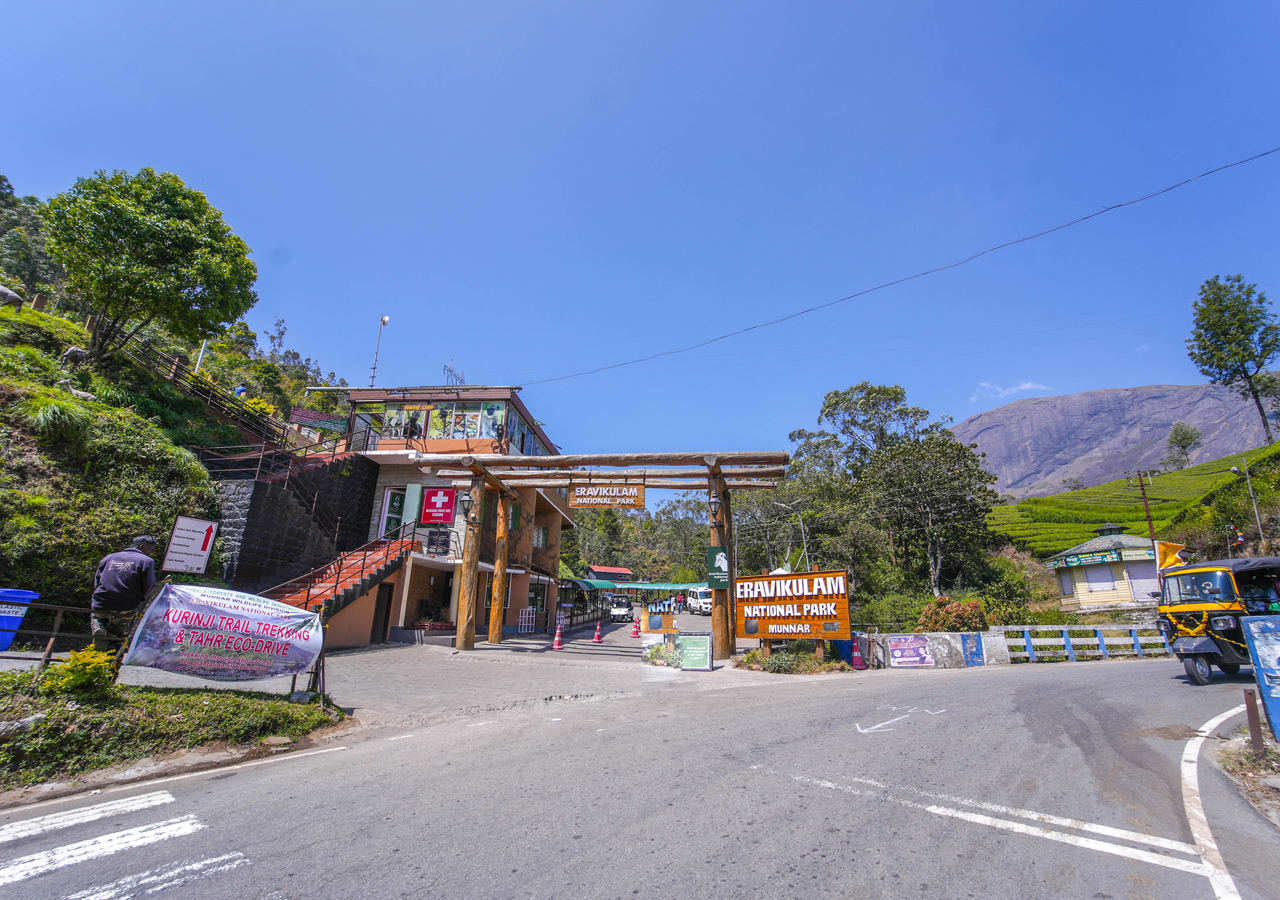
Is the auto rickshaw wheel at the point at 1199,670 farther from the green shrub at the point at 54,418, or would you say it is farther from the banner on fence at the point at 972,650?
the green shrub at the point at 54,418

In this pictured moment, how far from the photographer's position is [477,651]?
18.0 metres

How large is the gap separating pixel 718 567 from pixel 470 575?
26.9 ft

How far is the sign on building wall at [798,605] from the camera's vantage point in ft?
49.2

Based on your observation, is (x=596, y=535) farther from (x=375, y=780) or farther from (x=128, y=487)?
(x=375, y=780)

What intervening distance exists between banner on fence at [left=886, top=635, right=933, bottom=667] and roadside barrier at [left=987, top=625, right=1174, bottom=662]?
2.80 meters

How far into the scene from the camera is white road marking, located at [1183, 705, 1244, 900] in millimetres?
3541

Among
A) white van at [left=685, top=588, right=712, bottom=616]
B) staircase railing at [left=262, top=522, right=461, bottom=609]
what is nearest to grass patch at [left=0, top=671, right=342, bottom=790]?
staircase railing at [left=262, top=522, right=461, bottom=609]

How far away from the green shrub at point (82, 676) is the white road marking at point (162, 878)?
3516 millimetres

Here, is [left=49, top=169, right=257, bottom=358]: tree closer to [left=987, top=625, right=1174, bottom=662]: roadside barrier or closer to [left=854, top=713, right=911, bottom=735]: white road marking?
[left=854, top=713, right=911, bottom=735]: white road marking

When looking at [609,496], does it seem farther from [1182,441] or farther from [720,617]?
[1182,441]

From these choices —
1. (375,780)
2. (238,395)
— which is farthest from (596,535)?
(375,780)

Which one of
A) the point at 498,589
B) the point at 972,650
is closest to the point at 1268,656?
the point at 972,650

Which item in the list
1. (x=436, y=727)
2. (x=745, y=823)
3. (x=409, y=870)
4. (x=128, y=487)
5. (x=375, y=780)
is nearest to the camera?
(x=409, y=870)

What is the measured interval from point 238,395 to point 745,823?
88.1 feet
